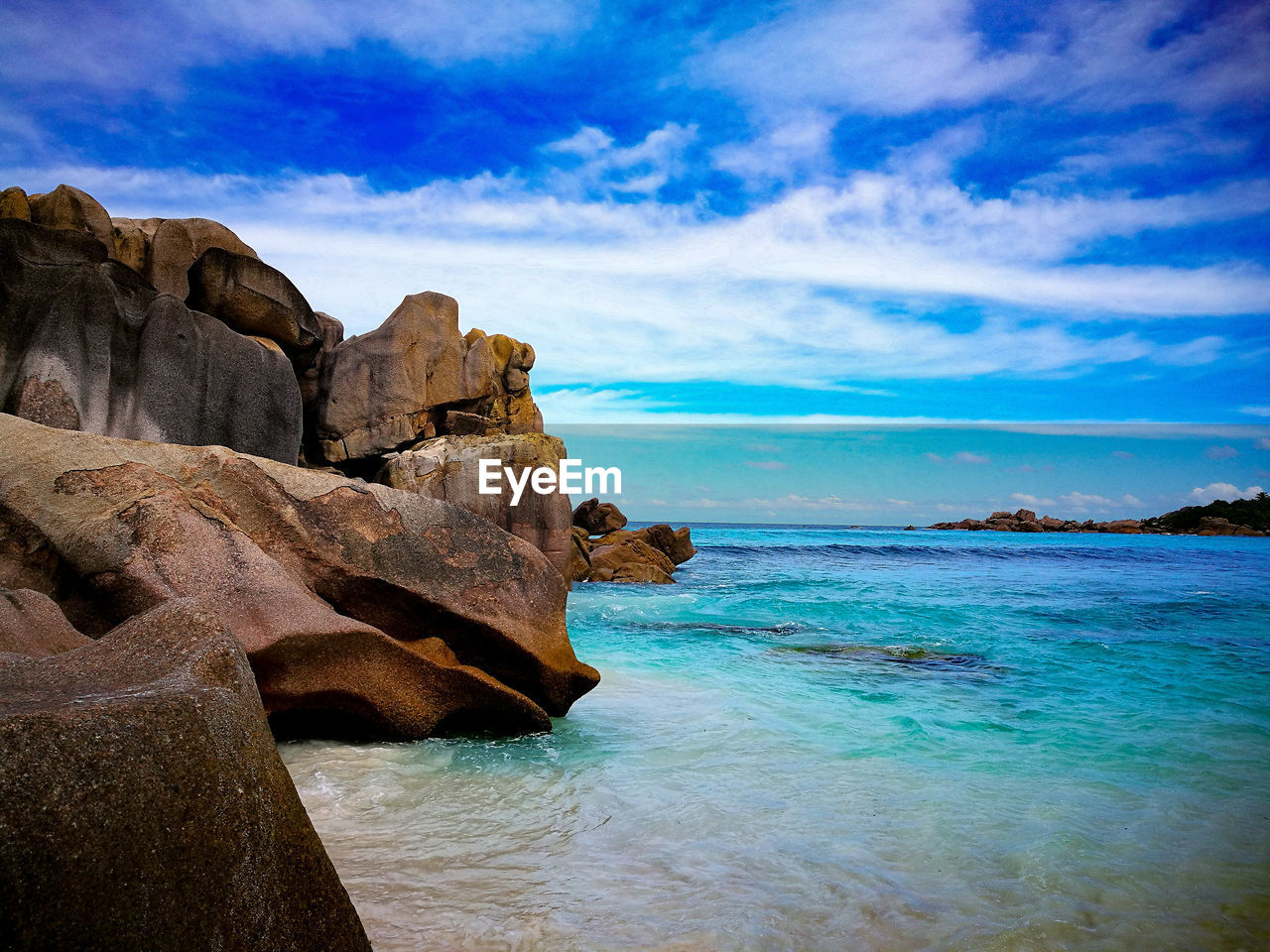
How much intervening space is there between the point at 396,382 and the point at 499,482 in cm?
380

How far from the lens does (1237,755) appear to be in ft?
21.4

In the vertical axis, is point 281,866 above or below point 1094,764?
above

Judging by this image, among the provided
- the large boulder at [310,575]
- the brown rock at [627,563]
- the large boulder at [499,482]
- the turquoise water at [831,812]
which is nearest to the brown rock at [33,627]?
the large boulder at [310,575]

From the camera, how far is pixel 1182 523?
85.3m

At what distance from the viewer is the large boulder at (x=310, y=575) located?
4.70 meters

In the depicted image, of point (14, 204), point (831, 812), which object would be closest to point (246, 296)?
point (14, 204)

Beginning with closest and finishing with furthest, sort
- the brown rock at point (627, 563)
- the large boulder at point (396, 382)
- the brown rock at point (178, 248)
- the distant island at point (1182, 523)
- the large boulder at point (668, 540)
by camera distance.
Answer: the brown rock at point (178, 248) < the large boulder at point (396, 382) < the brown rock at point (627, 563) < the large boulder at point (668, 540) < the distant island at point (1182, 523)

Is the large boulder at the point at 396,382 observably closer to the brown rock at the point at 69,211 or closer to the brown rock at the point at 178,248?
the brown rock at the point at 178,248

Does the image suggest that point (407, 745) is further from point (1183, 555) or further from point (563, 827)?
point (1183, 555)

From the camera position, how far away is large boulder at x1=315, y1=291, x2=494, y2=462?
1844cm

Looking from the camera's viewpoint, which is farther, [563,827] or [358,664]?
[358,664]

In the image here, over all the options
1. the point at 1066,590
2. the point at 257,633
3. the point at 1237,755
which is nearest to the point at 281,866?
the point at 257,633

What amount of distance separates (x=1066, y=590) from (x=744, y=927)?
22925 millimetres

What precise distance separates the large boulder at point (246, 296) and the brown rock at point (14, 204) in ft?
8.40
